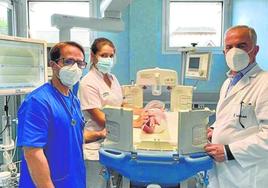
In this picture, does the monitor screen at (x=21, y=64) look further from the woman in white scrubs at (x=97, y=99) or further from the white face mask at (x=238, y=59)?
the white face mask at (x=238, y=59)

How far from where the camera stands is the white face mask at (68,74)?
4.97 feet

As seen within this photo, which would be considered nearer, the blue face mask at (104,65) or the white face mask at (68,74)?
the white face mask at (68,74)

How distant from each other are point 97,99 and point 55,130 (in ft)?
2.23

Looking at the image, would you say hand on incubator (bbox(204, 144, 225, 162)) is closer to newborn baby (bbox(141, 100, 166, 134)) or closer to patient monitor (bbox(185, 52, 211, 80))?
newborn baby (bbox(141, 100, 166, 134))

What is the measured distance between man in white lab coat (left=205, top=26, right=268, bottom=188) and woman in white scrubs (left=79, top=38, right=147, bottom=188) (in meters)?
0.59

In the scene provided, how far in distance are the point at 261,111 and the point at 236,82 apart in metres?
0.27

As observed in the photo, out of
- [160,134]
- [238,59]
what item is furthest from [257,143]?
[160,134]

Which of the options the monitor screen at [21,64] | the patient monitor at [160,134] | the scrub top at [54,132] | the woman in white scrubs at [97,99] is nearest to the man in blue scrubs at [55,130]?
the scrub top at [54,132]

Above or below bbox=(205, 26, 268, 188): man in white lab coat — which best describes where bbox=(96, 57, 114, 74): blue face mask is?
above

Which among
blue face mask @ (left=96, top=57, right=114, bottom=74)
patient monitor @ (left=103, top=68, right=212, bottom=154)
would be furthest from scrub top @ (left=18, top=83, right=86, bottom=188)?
blue face mask @ (left=96, top=57, right=114, bottom=74)

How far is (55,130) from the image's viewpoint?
145 cm

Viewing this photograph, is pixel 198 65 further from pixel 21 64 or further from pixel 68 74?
pixel 68 74

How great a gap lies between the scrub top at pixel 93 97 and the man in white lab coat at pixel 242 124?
0.78m

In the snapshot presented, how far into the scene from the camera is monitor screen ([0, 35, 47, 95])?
255 cm
